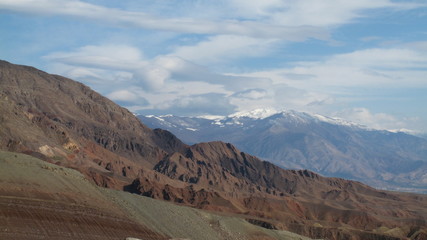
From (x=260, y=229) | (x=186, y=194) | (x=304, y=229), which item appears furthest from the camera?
(x=186, y=194)

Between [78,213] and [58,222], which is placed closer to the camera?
[58,222]

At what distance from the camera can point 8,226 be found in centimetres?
7769

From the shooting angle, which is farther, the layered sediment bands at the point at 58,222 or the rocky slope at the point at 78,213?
the rocky slope at the point at 78,213

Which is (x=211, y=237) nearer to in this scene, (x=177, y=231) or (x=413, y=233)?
(x=177, y=231)

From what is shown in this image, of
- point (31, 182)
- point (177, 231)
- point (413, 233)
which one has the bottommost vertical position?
point (413, 233)

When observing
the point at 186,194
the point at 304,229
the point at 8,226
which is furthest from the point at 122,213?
the point at 186,194

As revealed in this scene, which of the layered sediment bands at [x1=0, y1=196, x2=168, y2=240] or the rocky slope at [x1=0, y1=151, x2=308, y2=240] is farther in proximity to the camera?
the rocky slope at [x1=0, y1=151, x2=308, y2=240]

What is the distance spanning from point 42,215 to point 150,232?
56.5 ft

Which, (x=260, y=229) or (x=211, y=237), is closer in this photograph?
(x=211, y=237)

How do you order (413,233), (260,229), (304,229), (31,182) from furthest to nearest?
(413,233), (304,229), (260,229), (31,182)

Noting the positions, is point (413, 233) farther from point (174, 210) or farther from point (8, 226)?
point (8, 226)

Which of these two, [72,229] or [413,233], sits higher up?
[72,229]

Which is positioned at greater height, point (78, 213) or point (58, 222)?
point (78, 213)

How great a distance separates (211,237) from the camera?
106 meters
